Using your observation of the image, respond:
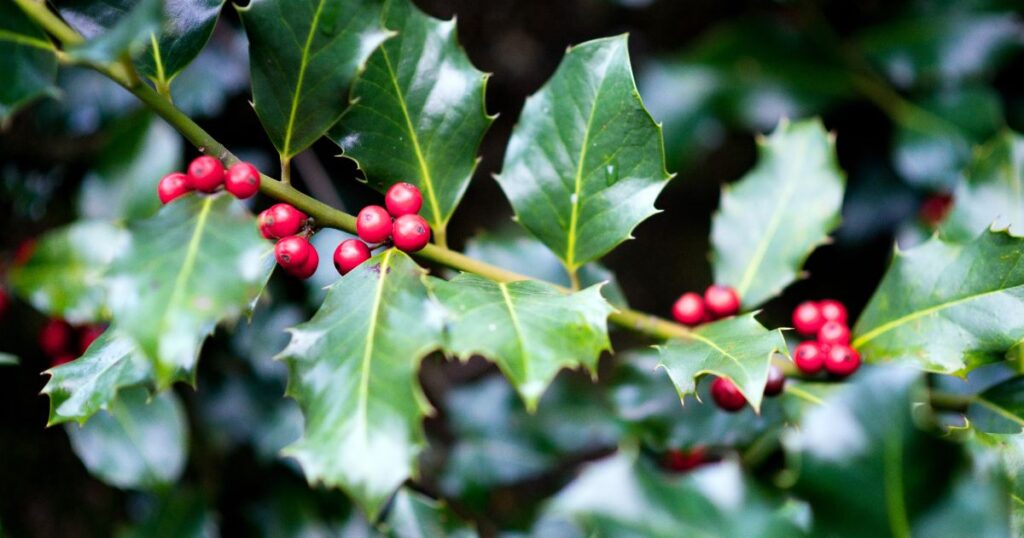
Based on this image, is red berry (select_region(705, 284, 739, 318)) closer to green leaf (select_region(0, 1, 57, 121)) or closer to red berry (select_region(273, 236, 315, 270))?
red berry (select_region(273, 236, 315, 270))

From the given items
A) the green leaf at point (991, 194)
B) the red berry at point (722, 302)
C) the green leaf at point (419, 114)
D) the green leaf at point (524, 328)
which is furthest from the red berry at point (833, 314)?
the green leaf at point (419, 114)

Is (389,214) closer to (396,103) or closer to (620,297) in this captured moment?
(396,103)

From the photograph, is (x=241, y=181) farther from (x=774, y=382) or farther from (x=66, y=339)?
(x=66, y=339)

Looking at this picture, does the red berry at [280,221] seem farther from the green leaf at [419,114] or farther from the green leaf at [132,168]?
the green leaf at [132,168]

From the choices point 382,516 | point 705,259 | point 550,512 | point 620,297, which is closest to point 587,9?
point 705,259

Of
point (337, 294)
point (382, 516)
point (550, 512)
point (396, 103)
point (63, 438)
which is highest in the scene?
point (396, 103)
